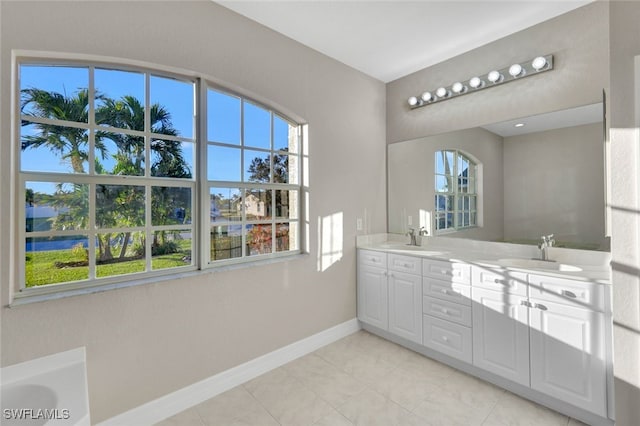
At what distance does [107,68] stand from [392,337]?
3154 mm

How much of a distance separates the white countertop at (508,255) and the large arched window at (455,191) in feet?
0.64

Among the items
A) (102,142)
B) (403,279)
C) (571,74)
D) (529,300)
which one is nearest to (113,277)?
(102,142)

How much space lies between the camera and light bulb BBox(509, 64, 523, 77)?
2.38 metres

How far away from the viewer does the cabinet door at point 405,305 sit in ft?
8.48

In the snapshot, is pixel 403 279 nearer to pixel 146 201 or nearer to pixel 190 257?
pixel 190 257

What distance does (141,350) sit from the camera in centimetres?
180

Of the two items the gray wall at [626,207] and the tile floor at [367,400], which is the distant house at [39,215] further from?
the gray wall at [626,207]

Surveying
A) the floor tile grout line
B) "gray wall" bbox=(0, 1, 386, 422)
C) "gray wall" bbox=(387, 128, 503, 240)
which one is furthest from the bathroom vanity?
the floor tile grout line

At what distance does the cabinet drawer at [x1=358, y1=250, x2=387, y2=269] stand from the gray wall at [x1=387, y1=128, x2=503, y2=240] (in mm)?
573

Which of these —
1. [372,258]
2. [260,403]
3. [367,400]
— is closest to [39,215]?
[260,403]

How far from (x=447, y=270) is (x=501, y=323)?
0.52 m

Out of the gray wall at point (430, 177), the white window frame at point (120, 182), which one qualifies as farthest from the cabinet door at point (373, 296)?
the white window frame at point (120, 182)

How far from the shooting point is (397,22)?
92.6 inches

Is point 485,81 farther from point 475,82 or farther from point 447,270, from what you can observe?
point 447,270
